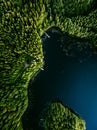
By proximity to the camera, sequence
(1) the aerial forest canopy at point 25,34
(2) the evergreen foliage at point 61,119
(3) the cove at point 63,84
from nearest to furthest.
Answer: (2) the evergreen foliage at point 61,119 < (1) the aerial forest canopy at point 25,34 < (3) the cove at point 63,84

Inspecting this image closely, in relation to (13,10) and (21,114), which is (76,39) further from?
(21,114)

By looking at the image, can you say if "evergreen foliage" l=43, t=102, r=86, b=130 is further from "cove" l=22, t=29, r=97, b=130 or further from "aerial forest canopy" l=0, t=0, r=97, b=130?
"aerial forest canopy" l=0, t=0, r=97, b=130

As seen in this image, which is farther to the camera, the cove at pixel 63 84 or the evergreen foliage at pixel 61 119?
the cove at pixel 63 84

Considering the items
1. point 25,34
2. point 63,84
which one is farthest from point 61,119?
point 25,34

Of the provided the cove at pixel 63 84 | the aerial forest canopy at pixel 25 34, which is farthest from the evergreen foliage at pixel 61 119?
the aerial forest canopy at pixel 25 34

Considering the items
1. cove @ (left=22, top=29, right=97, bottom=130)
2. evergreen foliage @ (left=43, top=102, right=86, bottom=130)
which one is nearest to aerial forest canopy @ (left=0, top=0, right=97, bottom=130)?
cove @ (left=22, top=29, right=97, bottom=130)

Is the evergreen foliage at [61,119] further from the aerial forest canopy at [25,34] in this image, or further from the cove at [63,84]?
the aerial forest canopy at [25,34]

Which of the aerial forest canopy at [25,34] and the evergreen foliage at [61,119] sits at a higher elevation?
the aerial forest canopy at [25,34]
